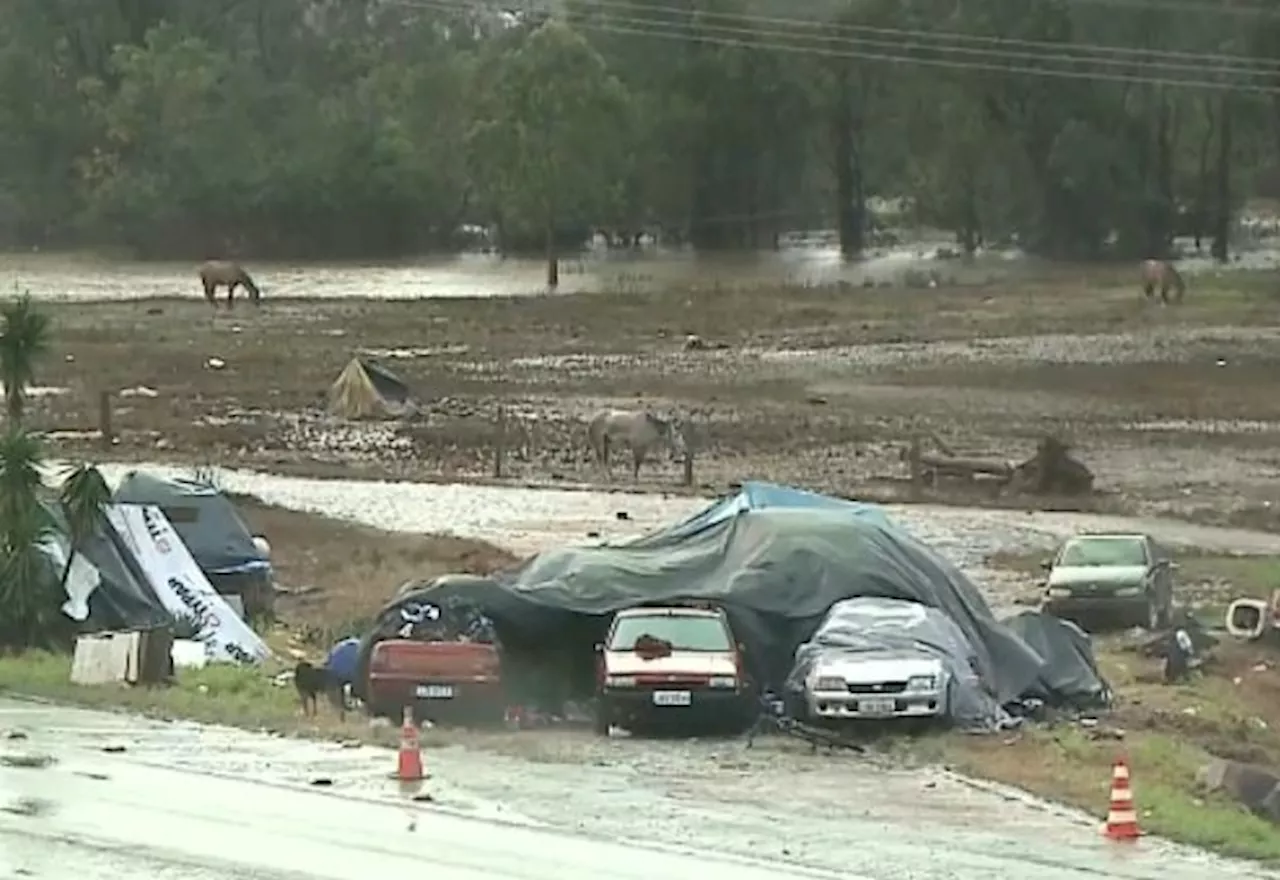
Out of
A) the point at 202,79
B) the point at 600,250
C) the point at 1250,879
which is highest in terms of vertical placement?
the point at 202,79

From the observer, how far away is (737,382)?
67312mm

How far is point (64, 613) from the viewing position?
29734 mm

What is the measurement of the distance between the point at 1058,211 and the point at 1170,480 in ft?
232

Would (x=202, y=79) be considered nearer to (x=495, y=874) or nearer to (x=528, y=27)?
(x=528, y=27)

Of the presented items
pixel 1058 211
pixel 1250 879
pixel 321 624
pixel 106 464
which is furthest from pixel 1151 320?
pixel 1250 879

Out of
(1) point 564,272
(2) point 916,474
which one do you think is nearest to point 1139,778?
(2) point 916,474

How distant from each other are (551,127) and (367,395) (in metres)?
52.1

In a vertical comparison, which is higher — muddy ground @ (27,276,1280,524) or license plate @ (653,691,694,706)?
muddy ground @ (27,276,1280,524)

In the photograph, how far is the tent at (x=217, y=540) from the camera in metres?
32.8

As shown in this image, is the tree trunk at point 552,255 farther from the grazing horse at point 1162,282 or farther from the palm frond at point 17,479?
the palm frond at point 17,479

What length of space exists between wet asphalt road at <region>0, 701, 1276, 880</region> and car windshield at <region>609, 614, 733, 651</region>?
1.54 m

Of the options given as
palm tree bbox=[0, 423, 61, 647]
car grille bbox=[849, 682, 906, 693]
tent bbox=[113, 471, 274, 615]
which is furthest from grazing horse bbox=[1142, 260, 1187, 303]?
car grille bbox=[849, 682, 906, 693]

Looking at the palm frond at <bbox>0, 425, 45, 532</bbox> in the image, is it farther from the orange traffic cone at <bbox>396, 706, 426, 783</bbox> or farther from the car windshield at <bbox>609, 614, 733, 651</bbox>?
the orange traffic cone at <bbox>396, 706, 426, 783</bbox>

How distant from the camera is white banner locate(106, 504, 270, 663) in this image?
98.9 ft
